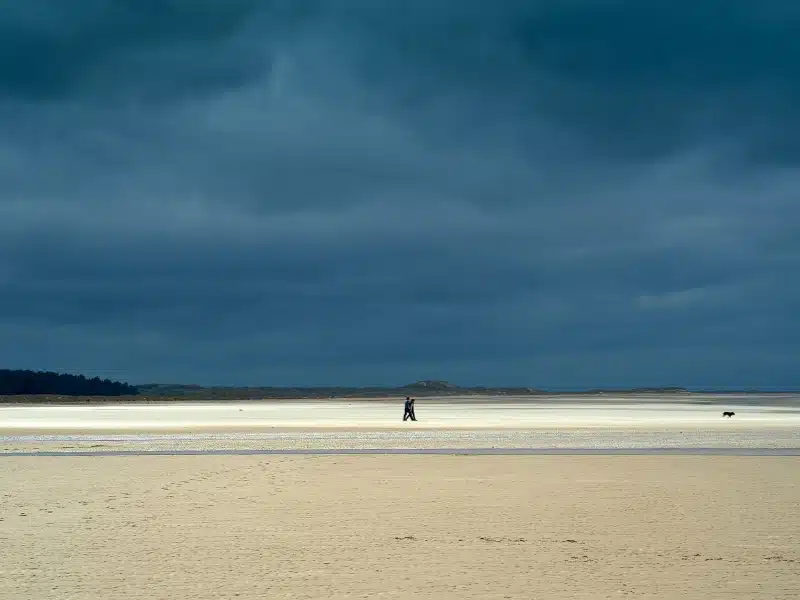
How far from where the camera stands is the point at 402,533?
1345 cm

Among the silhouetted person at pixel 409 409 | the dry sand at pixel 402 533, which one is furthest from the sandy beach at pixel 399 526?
the silhouetted person at pixel 409 409

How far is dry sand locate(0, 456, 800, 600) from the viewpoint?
1016 centimetres

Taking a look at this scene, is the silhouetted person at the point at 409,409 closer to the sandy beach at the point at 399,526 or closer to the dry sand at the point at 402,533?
the sandy beach at the point at 399,526

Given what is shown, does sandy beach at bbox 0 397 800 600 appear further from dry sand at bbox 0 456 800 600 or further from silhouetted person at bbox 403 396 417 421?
silhouetted person at bbox 403 396 417 421

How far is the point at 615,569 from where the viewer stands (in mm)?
10961

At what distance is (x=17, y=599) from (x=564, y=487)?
1211 cm

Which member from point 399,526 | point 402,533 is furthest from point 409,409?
point 402,533

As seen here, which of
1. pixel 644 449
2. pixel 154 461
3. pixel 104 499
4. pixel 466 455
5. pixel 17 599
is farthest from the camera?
pixel 644 449

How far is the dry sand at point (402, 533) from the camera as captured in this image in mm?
10164

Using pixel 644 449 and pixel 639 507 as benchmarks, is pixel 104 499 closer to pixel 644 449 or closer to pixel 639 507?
pixel 639 507

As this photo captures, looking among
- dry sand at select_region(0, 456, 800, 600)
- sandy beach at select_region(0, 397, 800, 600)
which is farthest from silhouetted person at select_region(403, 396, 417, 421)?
dry sand at select_region(0, 456, 800, 600)

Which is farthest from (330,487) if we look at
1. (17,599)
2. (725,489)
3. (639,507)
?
(17,599)

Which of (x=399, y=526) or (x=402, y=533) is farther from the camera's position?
(x=399, y=526)

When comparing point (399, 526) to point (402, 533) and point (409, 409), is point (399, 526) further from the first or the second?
point (409, 409)
